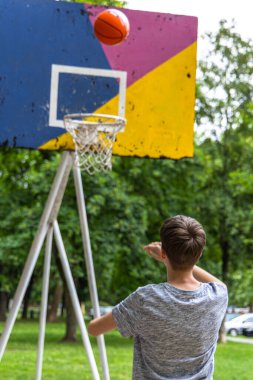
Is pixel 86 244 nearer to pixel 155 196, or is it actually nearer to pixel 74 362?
pixel 74 362

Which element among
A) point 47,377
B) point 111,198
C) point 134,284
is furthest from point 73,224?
point 47,377

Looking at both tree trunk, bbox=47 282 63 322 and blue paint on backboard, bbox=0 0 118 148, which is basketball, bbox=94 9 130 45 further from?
tree trunk, bbox=47 282 63 322

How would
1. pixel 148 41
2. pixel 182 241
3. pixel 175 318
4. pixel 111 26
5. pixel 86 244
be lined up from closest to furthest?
pixel 182 241
pixel 175 318
pixel 111 26
pixel 148 41
pixel 86 244

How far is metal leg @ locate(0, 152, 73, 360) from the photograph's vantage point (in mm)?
7656

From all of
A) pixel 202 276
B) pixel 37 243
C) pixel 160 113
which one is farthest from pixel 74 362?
pixel 202 276

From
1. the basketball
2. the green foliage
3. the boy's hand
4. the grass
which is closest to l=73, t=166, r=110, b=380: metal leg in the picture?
the basketball

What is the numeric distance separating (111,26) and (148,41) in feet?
2.62

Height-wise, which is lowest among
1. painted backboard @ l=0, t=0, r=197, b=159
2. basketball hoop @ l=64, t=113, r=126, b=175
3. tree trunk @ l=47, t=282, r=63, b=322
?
tree trunk @ l=47, t=282, r=63, b=322

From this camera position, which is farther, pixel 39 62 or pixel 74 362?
pixel 74 362

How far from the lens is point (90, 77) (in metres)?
7.89

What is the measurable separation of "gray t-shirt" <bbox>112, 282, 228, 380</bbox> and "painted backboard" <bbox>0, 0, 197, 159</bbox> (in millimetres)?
4860

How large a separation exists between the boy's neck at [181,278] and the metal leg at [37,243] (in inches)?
185

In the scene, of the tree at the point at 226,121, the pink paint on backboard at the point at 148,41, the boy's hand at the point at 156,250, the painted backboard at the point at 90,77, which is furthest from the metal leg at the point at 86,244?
the tree at the point at 226,121

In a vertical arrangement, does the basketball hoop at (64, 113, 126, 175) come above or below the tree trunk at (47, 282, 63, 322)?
above
